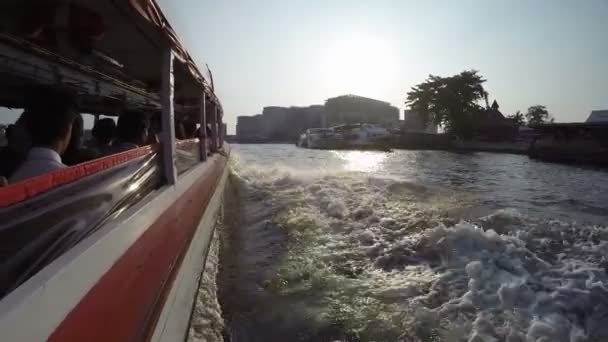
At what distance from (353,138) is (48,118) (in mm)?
36472

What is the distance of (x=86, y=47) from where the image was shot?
3500 millimetres

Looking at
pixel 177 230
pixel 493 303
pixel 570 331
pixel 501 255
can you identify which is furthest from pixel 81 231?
pixel 501 255

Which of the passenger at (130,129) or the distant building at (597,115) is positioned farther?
the distant building at (597,115)

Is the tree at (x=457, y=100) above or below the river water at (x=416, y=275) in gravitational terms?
above

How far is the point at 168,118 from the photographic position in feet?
9.96

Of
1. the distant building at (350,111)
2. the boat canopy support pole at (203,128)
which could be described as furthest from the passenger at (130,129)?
the distant building at (350,111)

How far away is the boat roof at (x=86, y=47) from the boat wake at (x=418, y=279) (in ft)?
8.19

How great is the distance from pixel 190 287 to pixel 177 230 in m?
0.57

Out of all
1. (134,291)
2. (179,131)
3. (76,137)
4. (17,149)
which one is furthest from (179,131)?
(134,291)

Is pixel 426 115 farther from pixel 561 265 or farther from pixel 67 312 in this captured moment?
pixel 67 312

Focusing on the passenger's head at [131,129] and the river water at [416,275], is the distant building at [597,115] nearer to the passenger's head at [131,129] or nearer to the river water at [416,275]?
the river water at [416,275]

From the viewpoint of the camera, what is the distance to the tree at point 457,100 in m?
37.7

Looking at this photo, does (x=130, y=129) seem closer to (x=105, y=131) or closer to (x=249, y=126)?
(x=105, y=131)

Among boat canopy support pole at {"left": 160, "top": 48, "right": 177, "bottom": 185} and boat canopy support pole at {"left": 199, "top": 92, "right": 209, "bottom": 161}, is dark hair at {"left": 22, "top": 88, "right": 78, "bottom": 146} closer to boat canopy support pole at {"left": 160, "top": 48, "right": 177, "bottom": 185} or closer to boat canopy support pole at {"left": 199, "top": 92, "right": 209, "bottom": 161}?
boat canopy support pole at {"left": 160, "top": 48, "right": 177, "bottom": 185}
